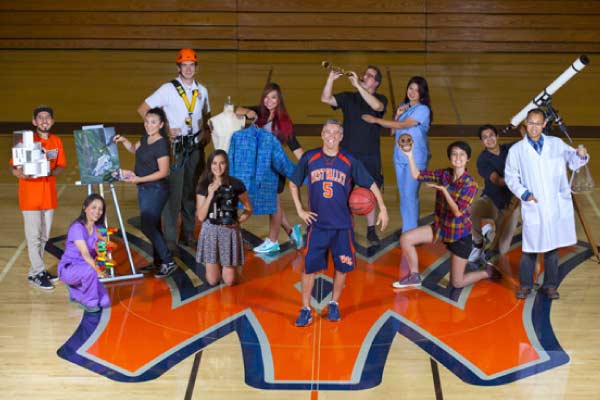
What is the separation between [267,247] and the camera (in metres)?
8.39

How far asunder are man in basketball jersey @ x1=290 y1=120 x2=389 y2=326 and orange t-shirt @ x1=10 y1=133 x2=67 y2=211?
2.12 metres

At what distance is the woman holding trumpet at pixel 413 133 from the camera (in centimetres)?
778

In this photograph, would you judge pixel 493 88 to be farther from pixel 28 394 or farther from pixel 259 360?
pixel 28 394

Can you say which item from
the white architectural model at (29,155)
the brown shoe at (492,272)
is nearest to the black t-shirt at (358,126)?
the brown shoe at (492,272)

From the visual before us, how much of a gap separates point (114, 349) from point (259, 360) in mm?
1042

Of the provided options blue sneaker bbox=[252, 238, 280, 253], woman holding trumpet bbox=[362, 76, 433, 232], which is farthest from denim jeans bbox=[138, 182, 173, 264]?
woman holding trumpet bbox=[362, 76, 433, 232]

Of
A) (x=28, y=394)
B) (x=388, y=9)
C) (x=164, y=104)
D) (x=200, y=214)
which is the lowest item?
(x=28, y=394)

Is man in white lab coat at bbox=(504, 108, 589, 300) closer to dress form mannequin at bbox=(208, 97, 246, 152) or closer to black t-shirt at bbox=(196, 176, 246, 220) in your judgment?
black t-shirt at bbox=(196, 176, 246, 220)

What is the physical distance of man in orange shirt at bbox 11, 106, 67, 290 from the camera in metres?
7.41

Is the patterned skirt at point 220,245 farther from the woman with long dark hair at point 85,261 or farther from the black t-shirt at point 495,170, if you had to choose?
the black t-shirt at point 495,170

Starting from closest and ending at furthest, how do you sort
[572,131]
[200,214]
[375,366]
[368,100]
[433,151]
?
[375,366] < [200,214] < [368,100] < [433,151] < [572,131]

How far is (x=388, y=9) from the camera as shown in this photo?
Result: 17781 mm

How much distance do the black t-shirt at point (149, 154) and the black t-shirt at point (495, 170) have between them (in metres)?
2.68

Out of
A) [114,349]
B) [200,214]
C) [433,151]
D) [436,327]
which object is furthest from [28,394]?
[433,151]
